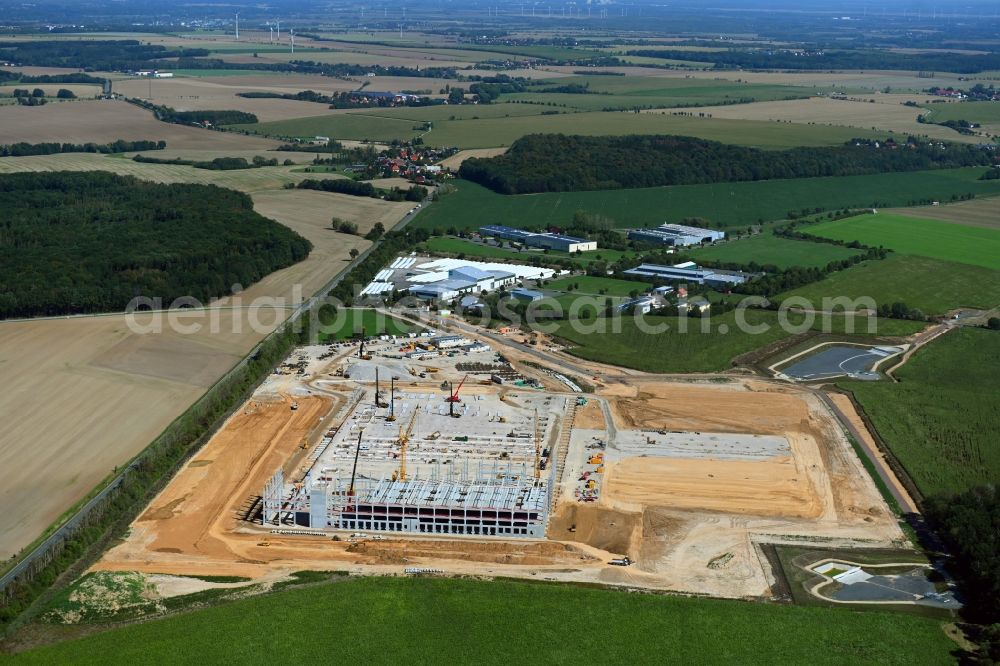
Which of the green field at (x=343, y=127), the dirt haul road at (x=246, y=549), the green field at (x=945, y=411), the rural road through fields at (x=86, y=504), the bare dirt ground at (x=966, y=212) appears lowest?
the dirt haul road at (x=246, y=549)

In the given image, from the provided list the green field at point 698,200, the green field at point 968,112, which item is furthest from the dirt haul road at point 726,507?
the green field at point 968,112

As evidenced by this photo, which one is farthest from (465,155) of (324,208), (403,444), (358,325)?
(403,444)

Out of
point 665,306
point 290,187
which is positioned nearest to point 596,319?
point 665,306

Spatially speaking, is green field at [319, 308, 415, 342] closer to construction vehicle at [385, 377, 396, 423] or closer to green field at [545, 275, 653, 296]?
construction vehicle at [385, 377, 396, 423]

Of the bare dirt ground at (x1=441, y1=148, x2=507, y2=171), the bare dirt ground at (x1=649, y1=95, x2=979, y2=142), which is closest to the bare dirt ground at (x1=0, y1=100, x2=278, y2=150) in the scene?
the bare dirt ground at (x1=441, y1=148, x2=507, y2=171)

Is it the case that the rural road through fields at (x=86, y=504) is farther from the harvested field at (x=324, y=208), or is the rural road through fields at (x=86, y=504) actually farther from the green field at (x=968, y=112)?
the green field at (x=968, y=112)

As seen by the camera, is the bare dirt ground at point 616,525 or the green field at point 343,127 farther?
the green field at point 343,127

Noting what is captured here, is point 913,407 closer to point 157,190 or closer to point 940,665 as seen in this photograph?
point 940,665
